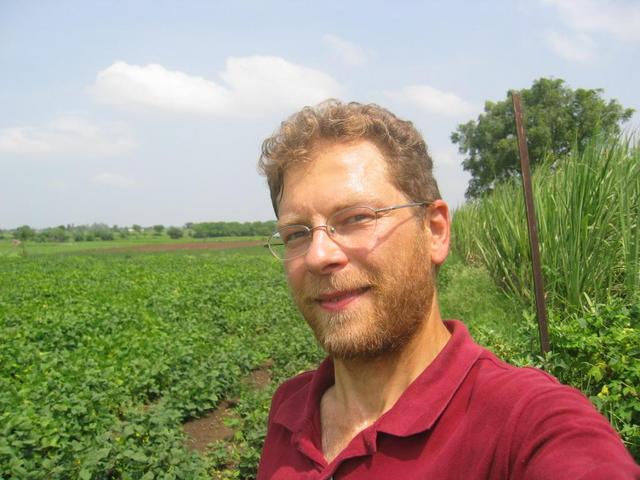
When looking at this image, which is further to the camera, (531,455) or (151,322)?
(151,322)

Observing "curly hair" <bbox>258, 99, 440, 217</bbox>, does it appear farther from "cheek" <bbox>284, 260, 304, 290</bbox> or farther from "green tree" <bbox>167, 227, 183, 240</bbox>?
"green tree" <bbox>167, 227, 183, 240</bbox>

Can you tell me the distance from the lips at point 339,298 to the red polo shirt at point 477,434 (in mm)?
277

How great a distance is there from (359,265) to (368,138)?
1.30 feet

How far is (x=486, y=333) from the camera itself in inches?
189

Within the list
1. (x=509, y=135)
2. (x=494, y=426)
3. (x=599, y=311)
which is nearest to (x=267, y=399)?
(x=599, y=311)

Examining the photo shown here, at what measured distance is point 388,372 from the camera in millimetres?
1592

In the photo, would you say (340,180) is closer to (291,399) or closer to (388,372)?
(388,372)

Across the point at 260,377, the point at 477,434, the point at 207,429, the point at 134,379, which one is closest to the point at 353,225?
the point at 477,434

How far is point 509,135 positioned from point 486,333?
21.1m

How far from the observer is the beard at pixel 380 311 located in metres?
1.52

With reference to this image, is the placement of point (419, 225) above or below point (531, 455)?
above

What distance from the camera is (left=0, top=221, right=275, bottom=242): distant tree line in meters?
93.2

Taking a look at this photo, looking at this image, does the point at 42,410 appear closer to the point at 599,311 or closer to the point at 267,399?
the point at 267,399

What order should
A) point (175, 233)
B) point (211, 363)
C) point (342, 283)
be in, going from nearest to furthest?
point (342, 283)
point (211, 363)
point (175, 233)
